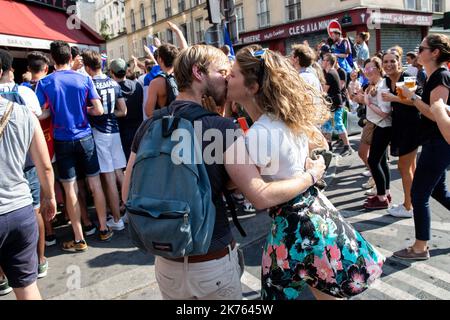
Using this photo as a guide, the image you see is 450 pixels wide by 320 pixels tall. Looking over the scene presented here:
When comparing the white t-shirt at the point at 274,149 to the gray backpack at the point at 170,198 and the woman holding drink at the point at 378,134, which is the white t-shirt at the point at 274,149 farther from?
the woman holding drink at the point at 378,134

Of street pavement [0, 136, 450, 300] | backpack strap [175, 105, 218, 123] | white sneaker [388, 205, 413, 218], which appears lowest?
street pavement [0, 136, 450, 300]

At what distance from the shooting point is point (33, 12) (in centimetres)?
864

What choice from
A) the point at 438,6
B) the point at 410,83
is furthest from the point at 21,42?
the point at 438,6

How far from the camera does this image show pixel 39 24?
815 centimetres

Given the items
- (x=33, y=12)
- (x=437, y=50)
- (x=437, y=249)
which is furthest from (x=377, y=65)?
(x=33, y=12)

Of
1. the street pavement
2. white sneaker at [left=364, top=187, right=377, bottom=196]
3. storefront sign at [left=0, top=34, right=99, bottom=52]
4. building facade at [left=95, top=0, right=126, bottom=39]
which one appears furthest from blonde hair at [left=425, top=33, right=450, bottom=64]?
building facade at [left=95, top=0, right=126, bottom=39]

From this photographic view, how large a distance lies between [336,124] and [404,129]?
2.89m

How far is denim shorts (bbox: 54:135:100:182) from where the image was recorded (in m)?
3.89

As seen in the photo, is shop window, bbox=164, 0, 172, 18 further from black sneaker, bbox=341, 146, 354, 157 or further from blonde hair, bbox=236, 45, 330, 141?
blonde hair, bbox=236, 45, 330, 141

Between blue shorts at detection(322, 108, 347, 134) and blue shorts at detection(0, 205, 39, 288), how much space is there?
18.2 feet

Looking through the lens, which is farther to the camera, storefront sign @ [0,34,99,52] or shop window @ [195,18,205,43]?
shop window @ [195,18,205,43]

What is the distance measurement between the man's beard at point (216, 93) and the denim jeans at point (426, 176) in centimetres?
216
